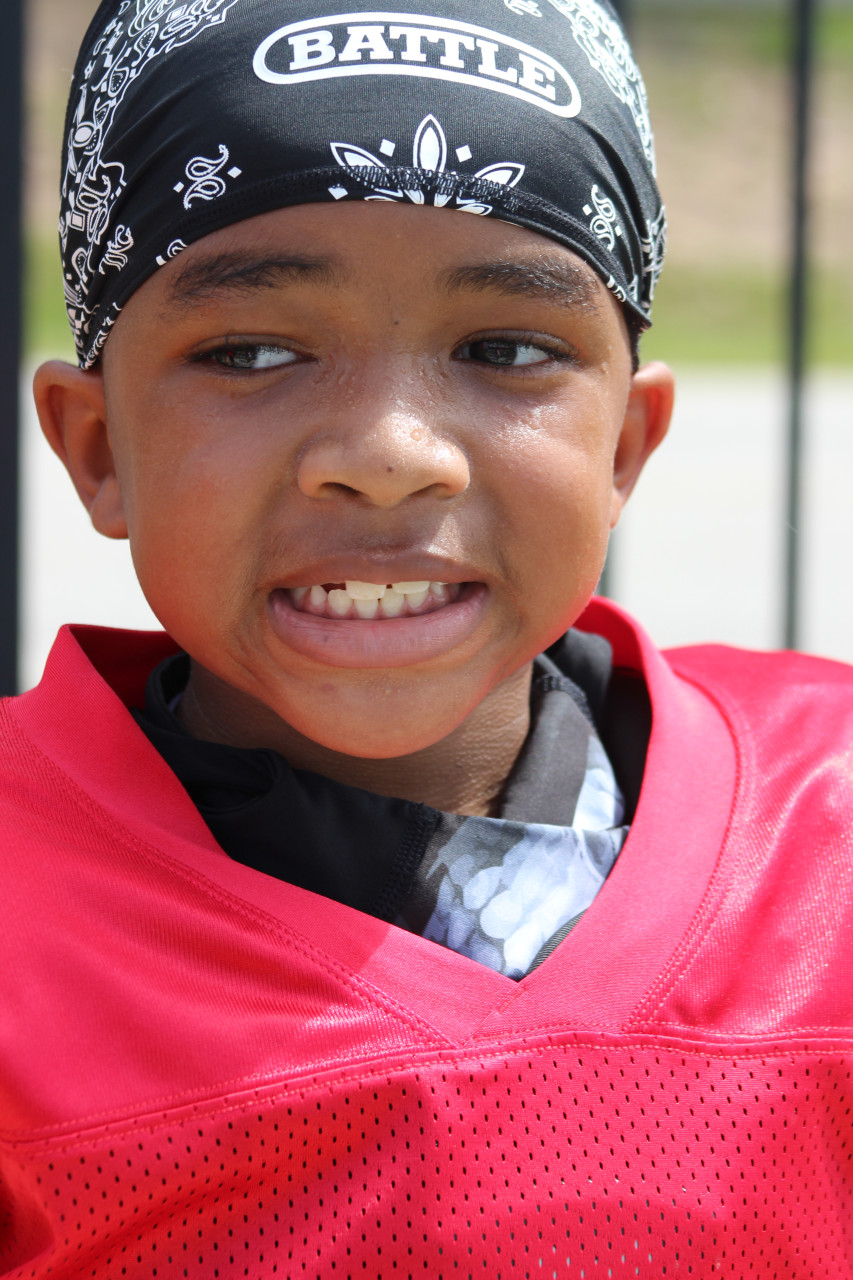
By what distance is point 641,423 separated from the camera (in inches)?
58.9

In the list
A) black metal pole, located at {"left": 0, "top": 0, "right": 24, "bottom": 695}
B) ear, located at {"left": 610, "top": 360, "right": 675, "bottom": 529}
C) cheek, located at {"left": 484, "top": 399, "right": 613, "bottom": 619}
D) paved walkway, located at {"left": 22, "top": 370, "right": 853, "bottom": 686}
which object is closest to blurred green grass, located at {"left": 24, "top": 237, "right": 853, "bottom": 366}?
paved walkway, located at {"left": 22, "top": 370, "right": 853, "bottom": 686}

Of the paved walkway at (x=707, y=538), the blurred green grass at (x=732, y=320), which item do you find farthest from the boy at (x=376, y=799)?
the blurred green grass at (x=732, y=320)

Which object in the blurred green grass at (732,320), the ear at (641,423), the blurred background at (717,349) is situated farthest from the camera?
the blurred green grass at (732,320)

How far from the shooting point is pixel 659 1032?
3.70ft

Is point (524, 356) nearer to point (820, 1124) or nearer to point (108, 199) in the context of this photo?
point (108, 199)

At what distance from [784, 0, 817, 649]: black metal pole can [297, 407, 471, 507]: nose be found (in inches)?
54.3

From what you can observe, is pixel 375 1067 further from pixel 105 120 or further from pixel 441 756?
pixel 105 120

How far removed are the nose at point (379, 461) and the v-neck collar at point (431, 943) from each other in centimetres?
29

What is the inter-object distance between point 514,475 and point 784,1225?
0.64 metres

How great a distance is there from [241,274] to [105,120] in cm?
25

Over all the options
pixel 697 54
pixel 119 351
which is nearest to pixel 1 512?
pixel 119 351

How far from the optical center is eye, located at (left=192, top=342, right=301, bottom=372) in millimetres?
1182

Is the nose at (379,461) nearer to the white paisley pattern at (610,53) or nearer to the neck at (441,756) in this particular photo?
the neck at (441,756)

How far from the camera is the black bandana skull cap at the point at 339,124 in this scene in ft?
3.76
